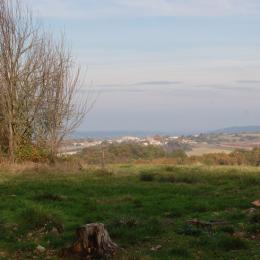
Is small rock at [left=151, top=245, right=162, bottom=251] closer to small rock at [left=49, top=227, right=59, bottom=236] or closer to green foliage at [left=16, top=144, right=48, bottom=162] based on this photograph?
small rock at [left=49, top=227, right=59, bottom=236]

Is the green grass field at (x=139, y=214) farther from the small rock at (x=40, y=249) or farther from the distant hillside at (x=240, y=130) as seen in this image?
the distant hillside at (x=240, y=130)

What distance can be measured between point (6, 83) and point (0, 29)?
3103 mm

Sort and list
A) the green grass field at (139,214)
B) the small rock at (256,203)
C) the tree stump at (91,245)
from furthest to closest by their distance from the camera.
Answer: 1. the small rock at (256,203)
2. the green grass field at (139,214)
3. the tree stump at (91,245)

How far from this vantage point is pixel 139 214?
12.1 meters

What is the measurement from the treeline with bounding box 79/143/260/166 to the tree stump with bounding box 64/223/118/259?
18.6 meters

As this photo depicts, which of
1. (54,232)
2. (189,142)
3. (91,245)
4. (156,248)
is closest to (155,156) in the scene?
(189,142)

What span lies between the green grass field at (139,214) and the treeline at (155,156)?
31.1ft

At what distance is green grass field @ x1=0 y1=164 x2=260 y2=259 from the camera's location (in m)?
8.69

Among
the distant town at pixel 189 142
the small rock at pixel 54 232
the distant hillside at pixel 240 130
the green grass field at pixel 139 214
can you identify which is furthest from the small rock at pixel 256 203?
the distant hillside at pixel 240 130

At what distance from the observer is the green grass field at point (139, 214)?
8688 mm

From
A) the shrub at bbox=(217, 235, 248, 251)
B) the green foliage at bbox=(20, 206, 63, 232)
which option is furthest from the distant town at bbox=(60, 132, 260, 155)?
the shrub at bbox=(217, 235, 248, 251)

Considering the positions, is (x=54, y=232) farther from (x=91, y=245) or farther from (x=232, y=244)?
(x=232, y=244)

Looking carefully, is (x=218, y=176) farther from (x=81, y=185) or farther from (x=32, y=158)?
(x=32, y=158)

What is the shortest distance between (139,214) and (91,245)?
12.8 feet
